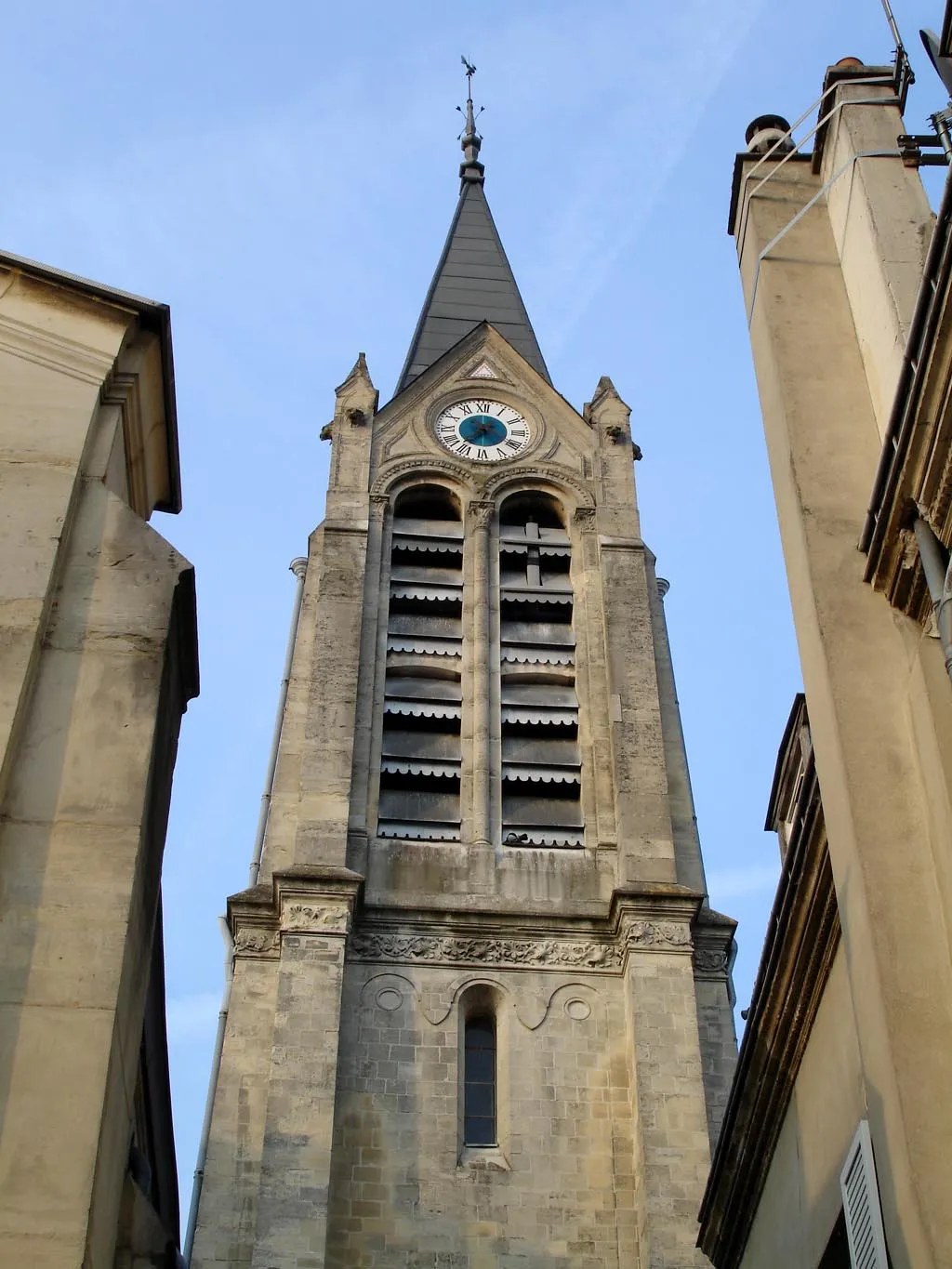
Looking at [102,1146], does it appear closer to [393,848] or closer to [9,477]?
[9,477]

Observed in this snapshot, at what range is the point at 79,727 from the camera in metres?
7.55

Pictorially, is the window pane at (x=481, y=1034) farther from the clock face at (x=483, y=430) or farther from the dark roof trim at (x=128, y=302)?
the dark roof trim at (x=128, y=302)

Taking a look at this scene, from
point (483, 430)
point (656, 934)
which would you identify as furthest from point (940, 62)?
point (483, 430)

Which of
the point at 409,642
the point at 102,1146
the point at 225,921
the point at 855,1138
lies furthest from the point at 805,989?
the point at 409,642

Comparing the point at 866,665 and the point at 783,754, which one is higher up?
the point at 783,754

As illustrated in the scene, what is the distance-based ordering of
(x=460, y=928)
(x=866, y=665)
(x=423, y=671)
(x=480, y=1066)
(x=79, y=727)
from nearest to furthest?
(x=79, y=727), (x=866, y=665), (x=480, y=1066), (x=460, y=928), (x=423, y=671)

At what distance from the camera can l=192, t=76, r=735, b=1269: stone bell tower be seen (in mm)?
22375

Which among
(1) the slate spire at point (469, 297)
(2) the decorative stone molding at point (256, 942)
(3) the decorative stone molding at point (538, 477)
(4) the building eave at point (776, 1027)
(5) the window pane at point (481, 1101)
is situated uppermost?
(1) the slate spire at point (469, 297)

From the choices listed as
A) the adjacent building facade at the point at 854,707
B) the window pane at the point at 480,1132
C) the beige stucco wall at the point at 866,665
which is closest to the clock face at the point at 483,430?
the window pane at the point at 480,1132

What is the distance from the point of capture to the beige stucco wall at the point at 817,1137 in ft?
34.6

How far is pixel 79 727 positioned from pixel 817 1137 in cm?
614

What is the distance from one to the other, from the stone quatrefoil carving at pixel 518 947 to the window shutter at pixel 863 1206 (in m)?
15.5

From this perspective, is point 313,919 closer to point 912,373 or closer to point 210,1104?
point 210,1104

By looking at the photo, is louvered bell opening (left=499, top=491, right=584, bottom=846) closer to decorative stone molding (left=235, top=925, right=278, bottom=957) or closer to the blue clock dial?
the blue clock dial
